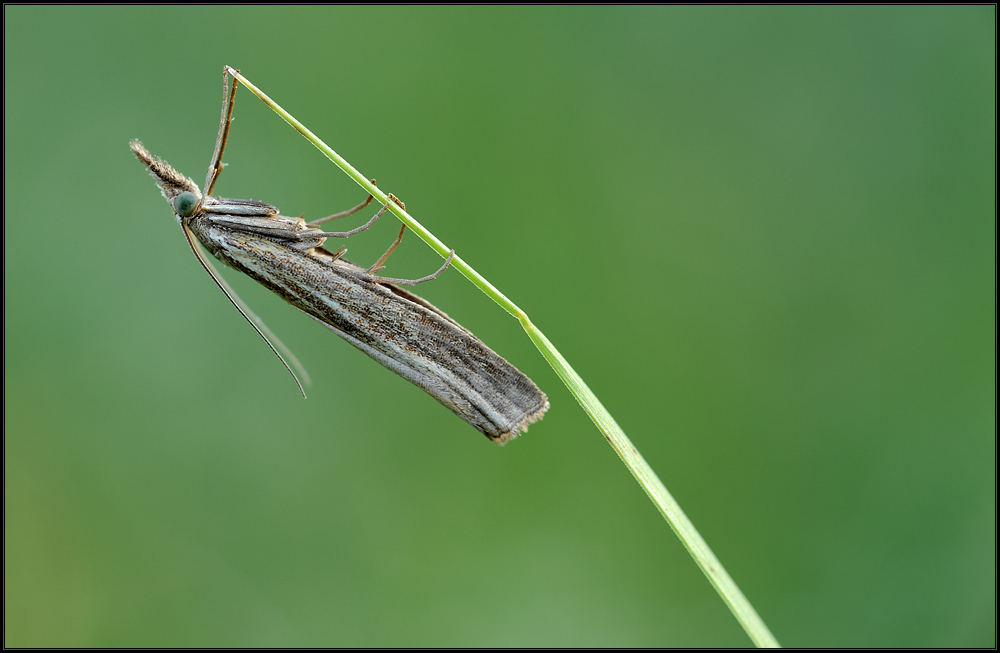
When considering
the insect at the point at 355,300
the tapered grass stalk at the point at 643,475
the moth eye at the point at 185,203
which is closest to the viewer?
the tapered grass stalk at the point at 643,475

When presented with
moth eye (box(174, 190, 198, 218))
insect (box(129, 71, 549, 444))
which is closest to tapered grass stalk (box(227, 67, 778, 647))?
insect (box(129, 71, 549, 444))

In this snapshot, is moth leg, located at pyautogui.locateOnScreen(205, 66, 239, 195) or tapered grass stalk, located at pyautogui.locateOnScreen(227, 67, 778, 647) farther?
moth leg, located at pyautogui.locateOnScreen(205, 66, 239, 195)

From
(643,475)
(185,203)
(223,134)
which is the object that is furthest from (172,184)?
(643,475)

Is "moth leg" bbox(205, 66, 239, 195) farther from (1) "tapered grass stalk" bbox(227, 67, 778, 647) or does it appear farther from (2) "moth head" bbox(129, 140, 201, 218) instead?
(1) "tapered grass stalk" bbox(227, 67, 778, 647)

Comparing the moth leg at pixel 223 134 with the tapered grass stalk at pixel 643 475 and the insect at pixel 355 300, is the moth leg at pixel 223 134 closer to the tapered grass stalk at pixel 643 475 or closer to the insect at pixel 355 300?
the insect at pixel 355 300

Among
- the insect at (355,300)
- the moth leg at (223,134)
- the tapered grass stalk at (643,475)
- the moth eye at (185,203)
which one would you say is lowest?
the tapered grass stalk at (643,475)

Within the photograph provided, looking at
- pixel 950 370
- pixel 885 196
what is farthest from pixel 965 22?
pixel 950 370

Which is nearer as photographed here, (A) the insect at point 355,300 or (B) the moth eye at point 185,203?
(A) the insect at point 355,300

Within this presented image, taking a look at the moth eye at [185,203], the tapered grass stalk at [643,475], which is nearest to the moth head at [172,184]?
the moth eye at [185,203]
